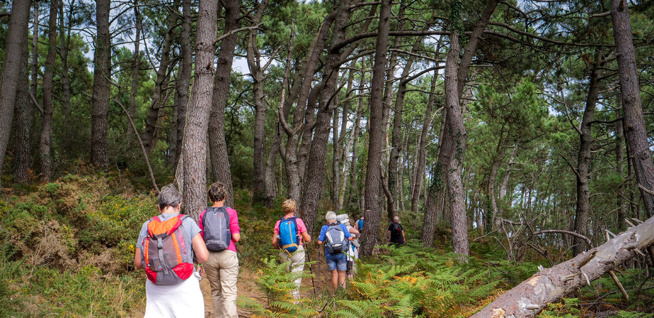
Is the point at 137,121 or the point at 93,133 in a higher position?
the point at 137,121

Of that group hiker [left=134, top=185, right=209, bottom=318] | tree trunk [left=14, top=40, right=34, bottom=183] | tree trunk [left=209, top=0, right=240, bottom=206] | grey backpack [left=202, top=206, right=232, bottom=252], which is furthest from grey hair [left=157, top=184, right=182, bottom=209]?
tree trunk [left=14, top=40, right=34, bottom=183]

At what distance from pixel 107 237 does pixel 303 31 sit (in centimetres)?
1231

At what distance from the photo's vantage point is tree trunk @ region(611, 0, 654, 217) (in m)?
6.09

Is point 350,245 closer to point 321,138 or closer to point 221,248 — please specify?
point 321,138

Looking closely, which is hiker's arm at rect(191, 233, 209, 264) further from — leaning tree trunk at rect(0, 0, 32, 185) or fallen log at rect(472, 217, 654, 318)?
leaning tree trunk at rect(0, 0, 32, 185)

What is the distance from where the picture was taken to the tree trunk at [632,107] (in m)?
6.09

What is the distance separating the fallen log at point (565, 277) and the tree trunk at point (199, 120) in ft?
13.6

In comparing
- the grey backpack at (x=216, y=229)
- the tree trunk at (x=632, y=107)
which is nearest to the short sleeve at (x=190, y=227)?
the grey backpack at (x=216, y=229)

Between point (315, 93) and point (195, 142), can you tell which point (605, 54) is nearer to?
point (315, 93)

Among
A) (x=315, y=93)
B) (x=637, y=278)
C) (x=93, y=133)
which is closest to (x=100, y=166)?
(x=93, y=133)

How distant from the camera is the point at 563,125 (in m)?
19.4

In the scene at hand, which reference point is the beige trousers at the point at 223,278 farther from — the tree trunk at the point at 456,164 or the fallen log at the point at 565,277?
the tree trunk at the point at 456,164

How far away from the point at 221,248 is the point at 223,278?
1.48 ft

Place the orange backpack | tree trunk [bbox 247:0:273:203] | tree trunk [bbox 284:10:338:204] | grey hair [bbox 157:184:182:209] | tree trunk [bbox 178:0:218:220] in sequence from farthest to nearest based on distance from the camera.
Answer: tree trunk [bbox 247:0:273:203], tree trunk [bbox 284:10:338:204], tree trunk [bbox 178:0:218:220], grey hair [bbox 157:184:182:209], the orange backpack
